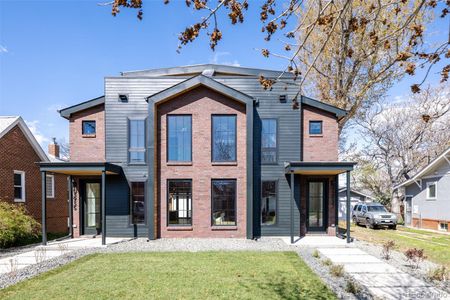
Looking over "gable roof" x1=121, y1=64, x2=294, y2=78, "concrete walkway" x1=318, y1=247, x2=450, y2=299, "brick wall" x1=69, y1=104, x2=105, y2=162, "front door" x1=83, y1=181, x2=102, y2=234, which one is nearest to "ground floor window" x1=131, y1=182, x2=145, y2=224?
"front door" x1=83, y1=181, x2=102, y2=234

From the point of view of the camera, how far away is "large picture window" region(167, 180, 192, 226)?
13.2 m

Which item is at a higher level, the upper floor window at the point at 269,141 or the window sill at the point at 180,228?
the upper floor window at the point at 269,141

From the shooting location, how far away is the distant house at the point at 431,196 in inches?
733

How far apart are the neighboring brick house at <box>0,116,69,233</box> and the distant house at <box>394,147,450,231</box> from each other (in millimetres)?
24020

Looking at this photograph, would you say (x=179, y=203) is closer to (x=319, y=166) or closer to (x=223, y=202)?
(x=223, y=202)

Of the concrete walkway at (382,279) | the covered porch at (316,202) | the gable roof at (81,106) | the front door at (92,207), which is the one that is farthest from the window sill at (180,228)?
the gable roof at (81,106)

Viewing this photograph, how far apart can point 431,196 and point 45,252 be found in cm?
2268

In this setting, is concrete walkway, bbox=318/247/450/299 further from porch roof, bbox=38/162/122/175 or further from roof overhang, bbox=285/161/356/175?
porch roof, bbox=38/162/122/175

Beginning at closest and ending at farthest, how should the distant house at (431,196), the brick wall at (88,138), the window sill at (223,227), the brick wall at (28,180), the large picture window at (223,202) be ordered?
the window sill at (223,227), the large picture window at (223,202), the brick wall at (88,138), the brick wall at (28,180), the distant house at (431,196)

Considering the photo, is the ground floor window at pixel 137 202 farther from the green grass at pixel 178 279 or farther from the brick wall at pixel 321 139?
the brick wall at pixel 321 139

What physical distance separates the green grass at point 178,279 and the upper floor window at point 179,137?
496 centimetres

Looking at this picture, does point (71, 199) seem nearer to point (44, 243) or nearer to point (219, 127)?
point (44, 243)

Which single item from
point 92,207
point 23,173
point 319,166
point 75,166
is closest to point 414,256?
point 319,166

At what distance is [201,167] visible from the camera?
1319cm
